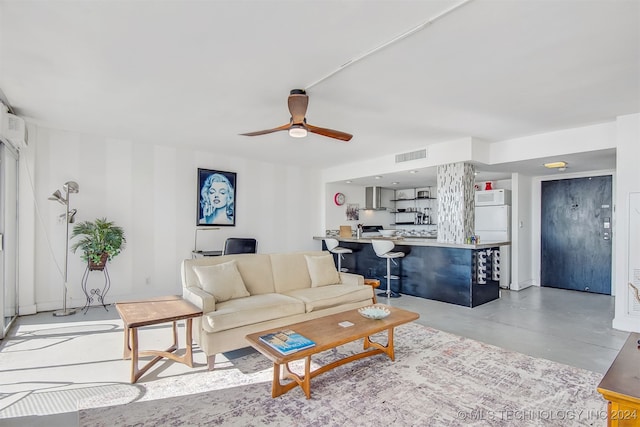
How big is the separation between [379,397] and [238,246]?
413cm

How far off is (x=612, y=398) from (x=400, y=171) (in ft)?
16.8

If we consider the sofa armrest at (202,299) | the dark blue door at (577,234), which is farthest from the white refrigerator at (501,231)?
the sofa armrest at (202,299)

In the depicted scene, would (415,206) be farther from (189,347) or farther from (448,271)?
(189,347)

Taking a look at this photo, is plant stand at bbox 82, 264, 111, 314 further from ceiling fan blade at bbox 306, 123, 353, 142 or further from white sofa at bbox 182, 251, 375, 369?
ceiling fan blade at bbox 306, 123, 353, 142

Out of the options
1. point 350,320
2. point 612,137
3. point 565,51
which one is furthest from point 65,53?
point 612,137

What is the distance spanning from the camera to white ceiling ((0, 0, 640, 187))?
209 centimetres

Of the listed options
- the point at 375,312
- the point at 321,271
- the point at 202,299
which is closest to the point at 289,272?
the point at 321,271

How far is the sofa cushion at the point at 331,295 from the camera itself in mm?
3562

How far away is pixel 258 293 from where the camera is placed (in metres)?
3.75

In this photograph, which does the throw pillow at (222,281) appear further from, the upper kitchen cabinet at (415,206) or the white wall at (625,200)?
the upper kitchen cabinet at (415,206)

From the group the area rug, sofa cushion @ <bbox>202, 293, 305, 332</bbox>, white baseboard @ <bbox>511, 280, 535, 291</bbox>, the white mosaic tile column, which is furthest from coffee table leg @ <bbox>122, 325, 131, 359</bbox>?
white baseboard @ <bbox>511, 280, 535, 291</bbox>

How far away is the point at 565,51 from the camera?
253cm

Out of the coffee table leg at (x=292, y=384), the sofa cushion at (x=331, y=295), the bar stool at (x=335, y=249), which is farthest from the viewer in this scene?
the bar stool at (x=335, y=249)

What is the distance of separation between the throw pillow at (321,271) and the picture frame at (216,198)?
256 centimetres
